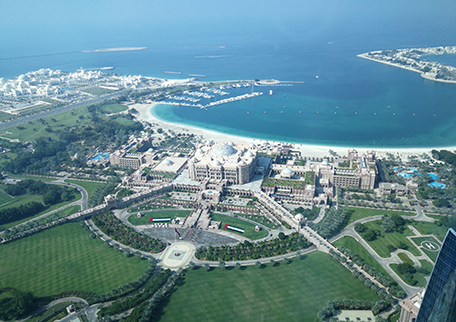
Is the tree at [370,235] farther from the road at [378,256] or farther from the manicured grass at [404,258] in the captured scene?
the manicured grass at [404,258]

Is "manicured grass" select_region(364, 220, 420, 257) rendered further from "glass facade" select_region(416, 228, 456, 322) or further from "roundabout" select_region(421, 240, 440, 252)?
"glass facade" select_region(416, 228, 456, 322)

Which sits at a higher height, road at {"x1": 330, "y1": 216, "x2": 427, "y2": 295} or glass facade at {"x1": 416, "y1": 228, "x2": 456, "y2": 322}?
glass facade at {"x1": 416, "y1": 228, "x2": 456, "y2": 322}

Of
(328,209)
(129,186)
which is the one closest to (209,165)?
(129,186)

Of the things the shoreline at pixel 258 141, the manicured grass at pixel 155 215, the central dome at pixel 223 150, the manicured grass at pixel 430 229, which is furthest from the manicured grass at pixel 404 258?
the shoreline at pixel 258 141

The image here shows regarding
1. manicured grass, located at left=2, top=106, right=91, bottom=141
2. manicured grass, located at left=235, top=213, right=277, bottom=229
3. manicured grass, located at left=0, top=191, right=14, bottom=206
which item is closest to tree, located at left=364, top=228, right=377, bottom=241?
manicured grass, located at left=235, top=213, right=277, bottom=229

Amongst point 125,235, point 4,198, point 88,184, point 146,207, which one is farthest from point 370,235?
point 4,198

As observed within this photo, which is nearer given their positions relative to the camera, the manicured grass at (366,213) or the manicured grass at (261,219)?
the manicured grass at (261,219)

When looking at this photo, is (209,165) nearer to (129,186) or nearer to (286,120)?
(129,186)
